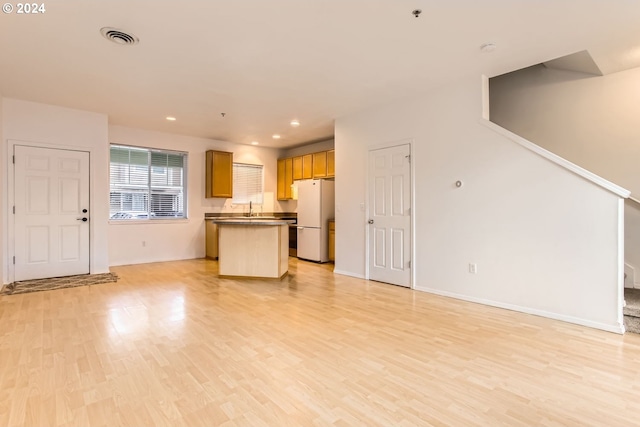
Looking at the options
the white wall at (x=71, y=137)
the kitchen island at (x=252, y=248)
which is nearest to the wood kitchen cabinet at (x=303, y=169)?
the kitchen island at (x=252, y=248)

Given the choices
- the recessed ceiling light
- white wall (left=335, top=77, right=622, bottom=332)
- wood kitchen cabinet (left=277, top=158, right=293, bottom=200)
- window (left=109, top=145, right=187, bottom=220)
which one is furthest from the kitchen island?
the recessed ceiling light

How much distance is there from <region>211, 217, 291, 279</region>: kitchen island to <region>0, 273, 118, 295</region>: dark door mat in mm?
1794

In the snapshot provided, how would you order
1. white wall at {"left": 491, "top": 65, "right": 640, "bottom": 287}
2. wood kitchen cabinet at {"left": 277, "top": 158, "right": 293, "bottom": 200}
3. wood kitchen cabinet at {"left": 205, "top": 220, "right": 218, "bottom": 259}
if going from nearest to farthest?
white wall at {"left": 491, "top": 65, "right": 640, "bottom": 287} < wood kitchen cabinet at {"left": 205, "top": 220, "right": 218, "bottom": 259} < wood kitchen cabinet at {"left": 277, "top": 158, "right": 293, "bottom": 200}

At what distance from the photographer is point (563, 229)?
10.9 ft

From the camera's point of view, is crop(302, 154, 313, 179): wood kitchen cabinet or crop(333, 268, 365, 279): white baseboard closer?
crop(333, 268, 365, 279): white baseboard

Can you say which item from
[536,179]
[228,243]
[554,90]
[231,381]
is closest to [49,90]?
[228,243]

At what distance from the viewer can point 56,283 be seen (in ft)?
15.4

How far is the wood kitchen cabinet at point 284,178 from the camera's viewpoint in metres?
7.87

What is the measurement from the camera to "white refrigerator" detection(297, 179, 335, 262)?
6.53 meters

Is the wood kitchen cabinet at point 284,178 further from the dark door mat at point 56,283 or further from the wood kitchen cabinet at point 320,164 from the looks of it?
the dark door mat at point 56,283

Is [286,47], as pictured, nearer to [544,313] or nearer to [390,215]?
[390,215]

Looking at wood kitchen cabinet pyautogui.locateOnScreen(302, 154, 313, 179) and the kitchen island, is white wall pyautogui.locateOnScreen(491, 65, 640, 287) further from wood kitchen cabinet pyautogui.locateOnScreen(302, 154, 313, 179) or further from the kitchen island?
the kitchen island

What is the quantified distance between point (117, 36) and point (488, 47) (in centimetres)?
352

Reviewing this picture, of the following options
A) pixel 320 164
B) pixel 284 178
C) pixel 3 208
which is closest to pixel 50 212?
pixel 3 208
